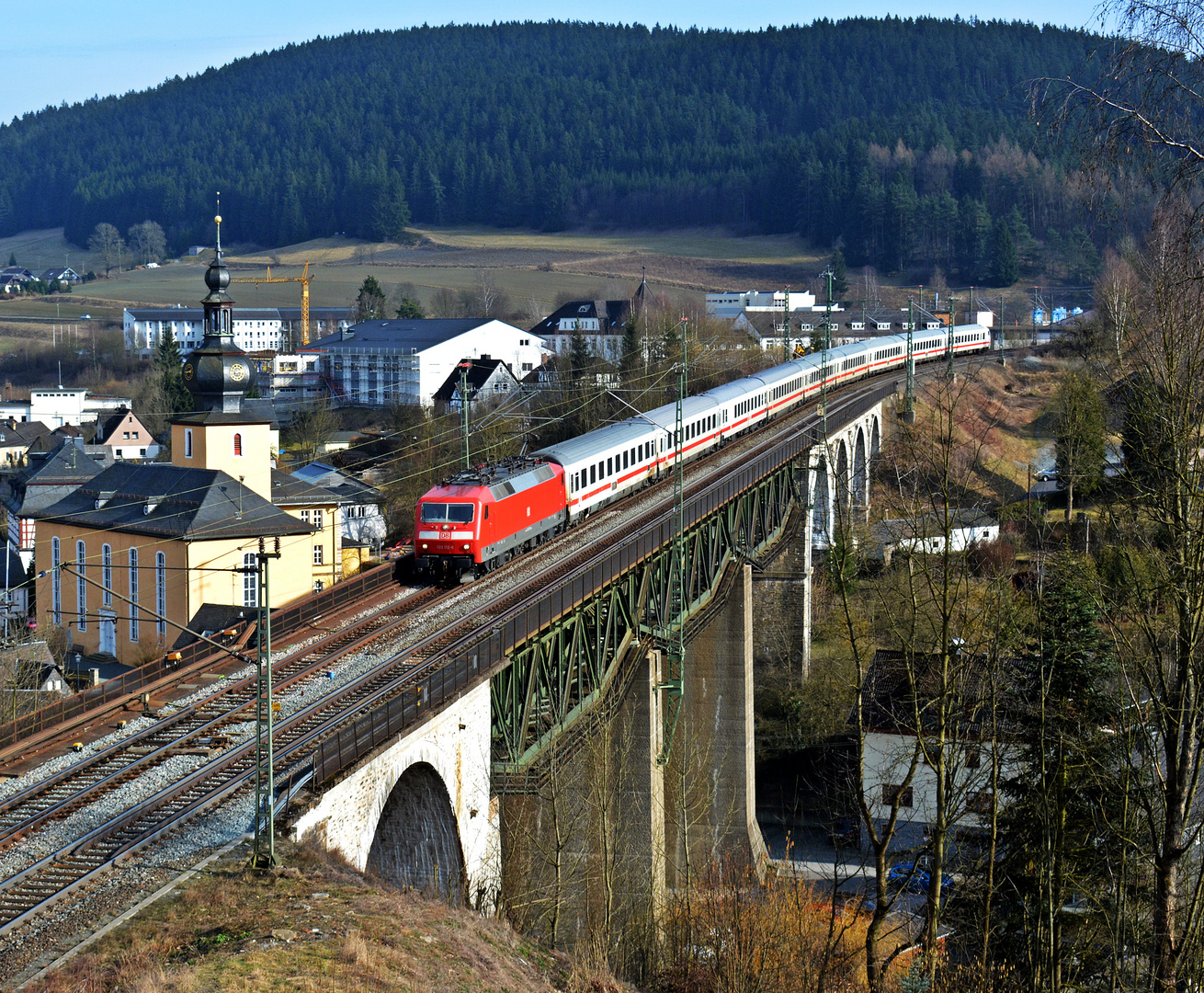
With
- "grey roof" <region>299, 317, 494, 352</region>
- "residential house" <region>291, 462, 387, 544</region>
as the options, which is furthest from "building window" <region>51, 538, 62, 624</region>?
"grey roof" <region>299, 317, 494, 352</region>

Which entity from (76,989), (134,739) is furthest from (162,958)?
(134,739)

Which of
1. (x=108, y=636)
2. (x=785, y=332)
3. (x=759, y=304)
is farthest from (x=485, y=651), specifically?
(x=759, y=304)

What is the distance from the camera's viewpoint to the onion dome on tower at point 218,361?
51625mm

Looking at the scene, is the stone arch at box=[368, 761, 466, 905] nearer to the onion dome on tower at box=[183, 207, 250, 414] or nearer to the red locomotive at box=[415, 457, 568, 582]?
the red locomotive at box=[415, 457, 568, 582]

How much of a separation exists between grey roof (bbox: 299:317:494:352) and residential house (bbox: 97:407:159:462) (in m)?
25.4

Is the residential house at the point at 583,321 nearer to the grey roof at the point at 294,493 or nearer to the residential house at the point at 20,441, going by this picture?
the residential house at the point at 20,441

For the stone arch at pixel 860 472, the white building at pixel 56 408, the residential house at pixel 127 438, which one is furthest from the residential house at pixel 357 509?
the white building at pixel 56 408

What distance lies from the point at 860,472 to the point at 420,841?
54557mm

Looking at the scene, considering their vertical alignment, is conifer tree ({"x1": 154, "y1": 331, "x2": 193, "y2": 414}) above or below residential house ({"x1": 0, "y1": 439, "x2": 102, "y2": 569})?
above

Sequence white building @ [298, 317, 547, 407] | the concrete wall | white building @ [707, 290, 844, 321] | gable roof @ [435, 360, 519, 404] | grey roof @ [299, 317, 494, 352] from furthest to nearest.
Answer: white building @ [707, 290, 844, 321] < grey roof @ [299, 317, 494, 352] < white building @ [298, 317, 547, 407] < gable roof @ [435, 360, 519, 404] < the concrete wall

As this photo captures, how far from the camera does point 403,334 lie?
12762 cm

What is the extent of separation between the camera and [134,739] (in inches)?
894

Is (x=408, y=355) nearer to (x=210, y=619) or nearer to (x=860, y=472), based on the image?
(x=860, y=472)

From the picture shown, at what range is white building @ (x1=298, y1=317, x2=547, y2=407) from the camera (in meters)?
120
